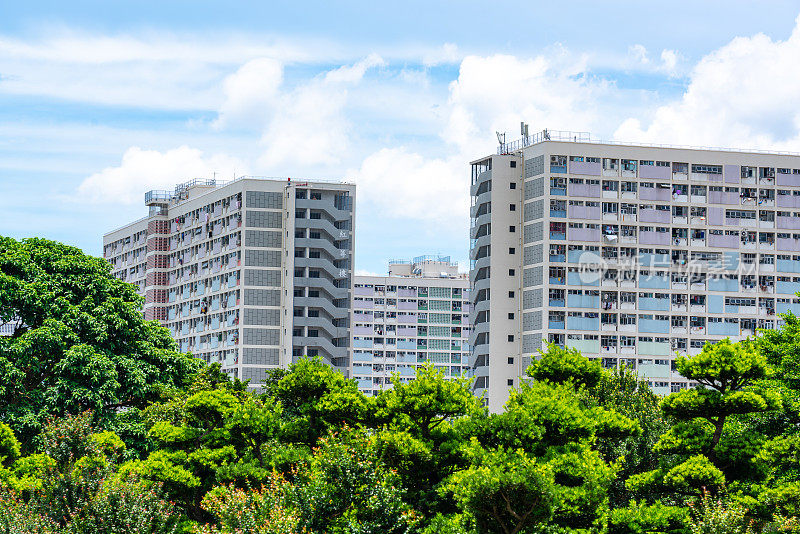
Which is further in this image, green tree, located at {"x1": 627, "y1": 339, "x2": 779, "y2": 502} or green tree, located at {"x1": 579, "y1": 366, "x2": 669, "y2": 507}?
green tree, located at {"x1": 579, "y1": 366, "x2": 669, "y2": 507}

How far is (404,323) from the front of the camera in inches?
7790

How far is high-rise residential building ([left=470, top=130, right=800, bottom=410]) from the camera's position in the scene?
116 meters

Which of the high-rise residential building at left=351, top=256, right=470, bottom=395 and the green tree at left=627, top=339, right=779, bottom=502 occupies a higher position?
the high-rise residential building at left=351, top=256, right=470, bottom=395

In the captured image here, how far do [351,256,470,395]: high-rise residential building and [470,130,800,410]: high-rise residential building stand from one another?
7501 cm

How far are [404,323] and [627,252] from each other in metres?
84.0

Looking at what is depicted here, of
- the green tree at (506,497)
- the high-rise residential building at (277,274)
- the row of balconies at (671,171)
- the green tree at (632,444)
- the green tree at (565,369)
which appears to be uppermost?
the row of balconies at (671,171)

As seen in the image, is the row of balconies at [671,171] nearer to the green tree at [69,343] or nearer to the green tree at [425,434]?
the green tree at [69,343]

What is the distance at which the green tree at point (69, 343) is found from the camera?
6462 cm

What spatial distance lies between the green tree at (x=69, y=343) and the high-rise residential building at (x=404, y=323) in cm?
12396

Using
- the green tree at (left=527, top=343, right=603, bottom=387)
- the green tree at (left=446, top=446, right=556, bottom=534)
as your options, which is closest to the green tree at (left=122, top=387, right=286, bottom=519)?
the green tree at (left=446, top=446, right=556, bottom=534)

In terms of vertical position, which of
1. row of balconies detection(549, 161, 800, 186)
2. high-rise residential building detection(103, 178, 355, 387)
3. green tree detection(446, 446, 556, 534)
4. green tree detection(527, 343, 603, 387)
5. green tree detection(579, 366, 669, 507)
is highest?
row of balconies detection(549, 161, 800, 186)

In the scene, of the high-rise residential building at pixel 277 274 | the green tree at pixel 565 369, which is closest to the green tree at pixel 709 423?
the green tree at pixel 565 369

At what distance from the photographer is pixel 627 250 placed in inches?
4641

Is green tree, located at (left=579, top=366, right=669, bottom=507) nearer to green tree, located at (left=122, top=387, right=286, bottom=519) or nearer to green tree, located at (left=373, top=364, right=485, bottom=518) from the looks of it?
green tree, located at (left=373, top=364, right=485, bottom=518)
